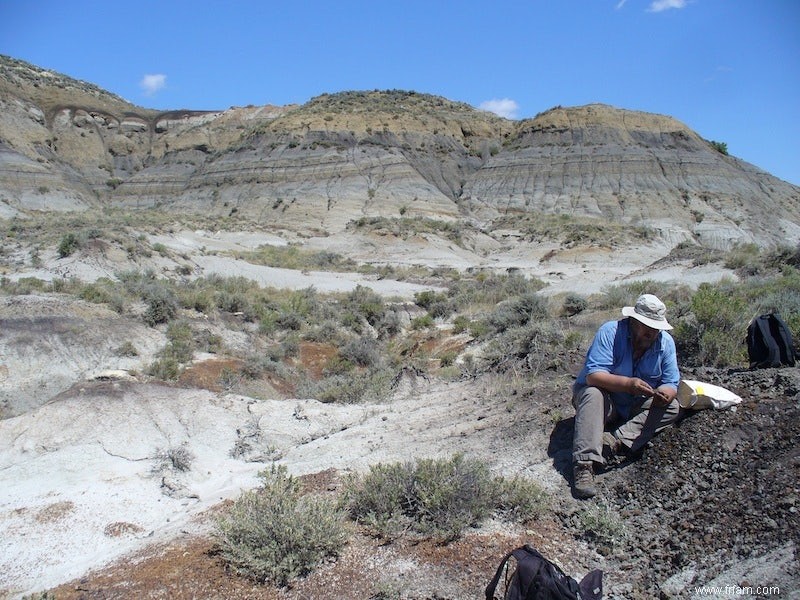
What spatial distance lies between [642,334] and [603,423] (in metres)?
0.78

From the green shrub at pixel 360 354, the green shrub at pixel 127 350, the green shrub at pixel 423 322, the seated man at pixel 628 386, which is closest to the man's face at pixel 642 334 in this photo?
the seated man at pixel 628 386

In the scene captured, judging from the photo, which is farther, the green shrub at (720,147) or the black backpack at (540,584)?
the green shrub at (720,147)

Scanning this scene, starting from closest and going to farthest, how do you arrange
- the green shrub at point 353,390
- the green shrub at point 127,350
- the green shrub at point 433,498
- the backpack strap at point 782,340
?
the green shrub at point 433,498 → the backpack strap at point 782,340 → the green shrub at point 353,390 → the green shrub at point 127,350

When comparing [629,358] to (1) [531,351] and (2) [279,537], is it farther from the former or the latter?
(1) [531,351]

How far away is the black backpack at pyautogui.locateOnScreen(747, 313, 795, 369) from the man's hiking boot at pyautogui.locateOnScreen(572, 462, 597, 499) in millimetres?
→ 2113

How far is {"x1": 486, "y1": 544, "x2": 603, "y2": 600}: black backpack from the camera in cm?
318

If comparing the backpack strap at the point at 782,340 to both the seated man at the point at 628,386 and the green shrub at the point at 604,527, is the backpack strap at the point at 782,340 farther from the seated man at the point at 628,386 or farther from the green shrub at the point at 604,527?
the green shrub at the point at 604,527

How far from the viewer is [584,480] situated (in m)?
4.63

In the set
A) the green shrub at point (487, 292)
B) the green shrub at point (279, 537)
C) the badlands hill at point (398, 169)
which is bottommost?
the green shrub at point (279, 537)

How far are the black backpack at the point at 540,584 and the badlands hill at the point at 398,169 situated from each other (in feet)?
132

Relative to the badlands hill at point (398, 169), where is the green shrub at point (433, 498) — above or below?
below

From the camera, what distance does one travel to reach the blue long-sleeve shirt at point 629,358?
4.81 metres

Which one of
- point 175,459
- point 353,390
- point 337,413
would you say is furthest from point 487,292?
point 175,459

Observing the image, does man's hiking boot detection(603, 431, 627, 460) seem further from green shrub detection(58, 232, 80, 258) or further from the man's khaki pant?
green shrub detection(58, 232, 80, 258)
